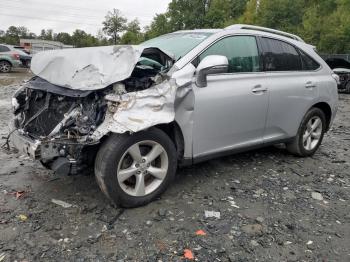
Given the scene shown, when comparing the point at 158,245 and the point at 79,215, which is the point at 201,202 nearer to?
the point at 158,245

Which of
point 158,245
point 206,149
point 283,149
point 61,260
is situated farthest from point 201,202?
point 283,149

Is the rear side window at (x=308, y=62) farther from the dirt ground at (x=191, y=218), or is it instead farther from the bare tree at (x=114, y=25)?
the bare tree at (x=114, y=25)

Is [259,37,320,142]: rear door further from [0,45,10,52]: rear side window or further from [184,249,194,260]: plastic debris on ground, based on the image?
[0,45,10,52]: rear side window

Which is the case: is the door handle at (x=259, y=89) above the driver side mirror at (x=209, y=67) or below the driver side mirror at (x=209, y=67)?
below

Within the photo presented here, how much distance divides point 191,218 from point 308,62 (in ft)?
9.87

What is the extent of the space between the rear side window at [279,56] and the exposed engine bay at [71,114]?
1.48 metres

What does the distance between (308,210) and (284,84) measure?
168cm

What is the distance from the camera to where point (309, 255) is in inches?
121

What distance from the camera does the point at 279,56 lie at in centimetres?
488

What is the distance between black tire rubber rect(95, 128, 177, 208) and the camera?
10.9ft

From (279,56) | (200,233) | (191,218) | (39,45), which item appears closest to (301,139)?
(279,56)

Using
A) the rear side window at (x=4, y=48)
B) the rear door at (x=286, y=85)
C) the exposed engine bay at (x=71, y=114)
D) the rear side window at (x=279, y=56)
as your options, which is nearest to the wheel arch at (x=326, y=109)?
the rear door at (x=286, y=85)

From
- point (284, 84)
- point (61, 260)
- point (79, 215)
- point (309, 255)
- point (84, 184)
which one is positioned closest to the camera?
point (61, 260)

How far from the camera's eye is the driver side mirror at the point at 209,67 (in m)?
3.71
